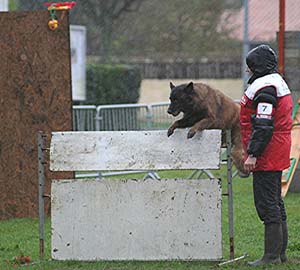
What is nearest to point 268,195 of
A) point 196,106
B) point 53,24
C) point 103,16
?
point 196,106

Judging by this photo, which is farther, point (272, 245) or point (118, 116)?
point (118, 116)

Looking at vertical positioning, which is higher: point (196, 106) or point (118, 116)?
point (196, 106)

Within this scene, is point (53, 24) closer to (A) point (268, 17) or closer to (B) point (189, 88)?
(B) point (189, 88)

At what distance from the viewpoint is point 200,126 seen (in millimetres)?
8062

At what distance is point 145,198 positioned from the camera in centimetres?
778

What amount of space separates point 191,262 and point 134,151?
1126 millimetres

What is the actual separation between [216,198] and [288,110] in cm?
101

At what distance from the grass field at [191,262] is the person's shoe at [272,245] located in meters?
0.08

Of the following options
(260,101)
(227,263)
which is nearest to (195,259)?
(227,263)

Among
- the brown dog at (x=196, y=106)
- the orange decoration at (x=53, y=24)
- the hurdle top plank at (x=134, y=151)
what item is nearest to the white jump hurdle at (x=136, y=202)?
the hurdle top plank at (x=134, y=151)

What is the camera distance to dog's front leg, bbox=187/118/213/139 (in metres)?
7.77

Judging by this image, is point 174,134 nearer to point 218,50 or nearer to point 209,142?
point 209,142

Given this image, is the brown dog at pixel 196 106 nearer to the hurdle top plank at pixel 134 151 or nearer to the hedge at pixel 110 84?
the hurdle top plank at pixel 134 151

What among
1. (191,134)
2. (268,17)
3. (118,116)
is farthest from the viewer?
(268,17)
